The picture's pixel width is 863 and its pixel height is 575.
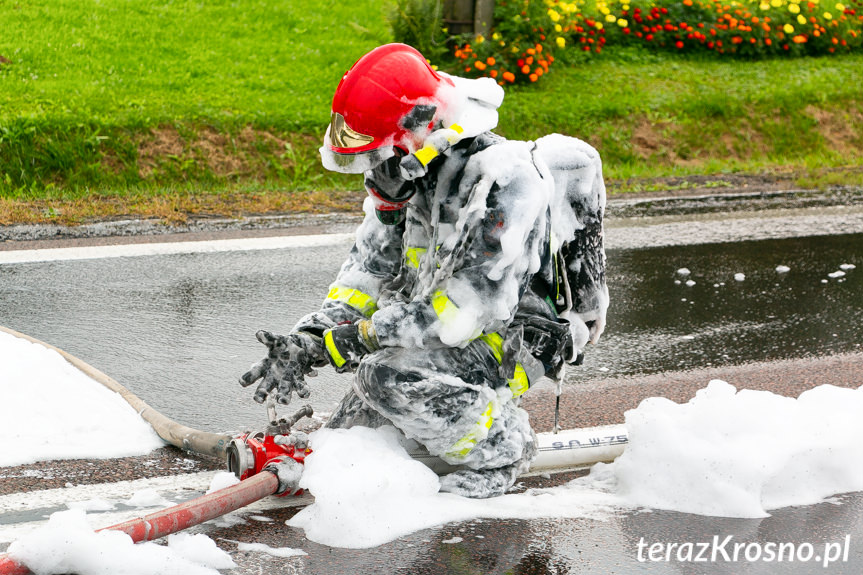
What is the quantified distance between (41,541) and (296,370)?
0.88 meters

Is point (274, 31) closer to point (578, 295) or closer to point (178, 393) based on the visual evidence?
point (178, 393)

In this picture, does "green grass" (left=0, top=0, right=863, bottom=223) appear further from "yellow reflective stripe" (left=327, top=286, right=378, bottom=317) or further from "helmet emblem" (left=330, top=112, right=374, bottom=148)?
"helmet emblem" (left=330, top=112, right=374, bottom=148)

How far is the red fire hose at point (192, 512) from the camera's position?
2645 millimetres

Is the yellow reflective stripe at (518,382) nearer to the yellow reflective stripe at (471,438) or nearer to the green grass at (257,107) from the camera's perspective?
the yellow reflective stripe at (471,438)

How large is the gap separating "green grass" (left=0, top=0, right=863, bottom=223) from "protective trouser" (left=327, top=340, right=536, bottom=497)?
3.88 metres

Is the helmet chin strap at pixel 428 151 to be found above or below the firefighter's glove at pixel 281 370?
above

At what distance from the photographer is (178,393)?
13.5 ft

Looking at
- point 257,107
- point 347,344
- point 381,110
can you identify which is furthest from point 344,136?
point 257,107

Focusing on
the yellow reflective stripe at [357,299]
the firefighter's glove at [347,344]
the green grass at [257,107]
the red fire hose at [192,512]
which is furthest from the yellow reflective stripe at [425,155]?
the green grass at [257,107]

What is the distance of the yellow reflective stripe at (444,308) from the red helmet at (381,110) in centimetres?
41

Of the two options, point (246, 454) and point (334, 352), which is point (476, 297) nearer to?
point (334, 352)

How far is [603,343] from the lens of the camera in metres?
4.89

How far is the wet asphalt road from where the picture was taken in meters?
2.88

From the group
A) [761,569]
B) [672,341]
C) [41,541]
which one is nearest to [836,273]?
[672,341]
